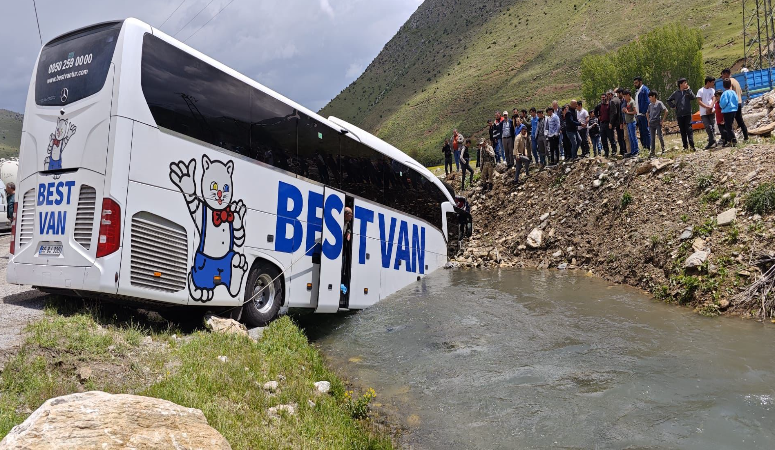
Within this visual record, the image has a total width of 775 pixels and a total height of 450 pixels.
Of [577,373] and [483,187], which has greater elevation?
[483,187]

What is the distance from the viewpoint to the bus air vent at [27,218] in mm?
7301

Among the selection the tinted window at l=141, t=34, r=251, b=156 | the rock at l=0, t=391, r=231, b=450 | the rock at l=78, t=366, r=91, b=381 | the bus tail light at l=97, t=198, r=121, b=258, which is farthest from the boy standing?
the rock at l=0, t=391, r=231, b=450

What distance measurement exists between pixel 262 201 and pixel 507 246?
11.0 m

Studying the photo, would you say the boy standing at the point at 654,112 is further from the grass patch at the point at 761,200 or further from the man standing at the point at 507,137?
the man standing at the point at 507,137

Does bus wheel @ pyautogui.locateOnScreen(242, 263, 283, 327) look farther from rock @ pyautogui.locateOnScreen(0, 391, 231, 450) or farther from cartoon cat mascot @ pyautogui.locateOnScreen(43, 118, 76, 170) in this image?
rock @ pyautogui.locateOnScreen(0, 391, 231, 450)

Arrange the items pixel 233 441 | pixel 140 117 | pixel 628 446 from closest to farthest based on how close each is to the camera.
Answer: pixel 233 441 → pixel 628 446 → pixel 140 117

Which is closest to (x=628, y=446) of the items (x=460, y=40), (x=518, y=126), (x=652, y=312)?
(x=652, y=312)

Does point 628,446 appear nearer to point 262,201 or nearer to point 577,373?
point 577,373

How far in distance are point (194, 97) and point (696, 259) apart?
9.33m

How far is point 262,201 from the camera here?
8648 mm

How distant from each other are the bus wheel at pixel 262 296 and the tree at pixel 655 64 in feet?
218

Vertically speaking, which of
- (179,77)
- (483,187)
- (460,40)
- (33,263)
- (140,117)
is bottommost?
(33,263)

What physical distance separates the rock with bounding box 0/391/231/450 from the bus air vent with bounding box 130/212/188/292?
11.7 ft

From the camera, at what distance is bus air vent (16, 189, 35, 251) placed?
7.30 m
